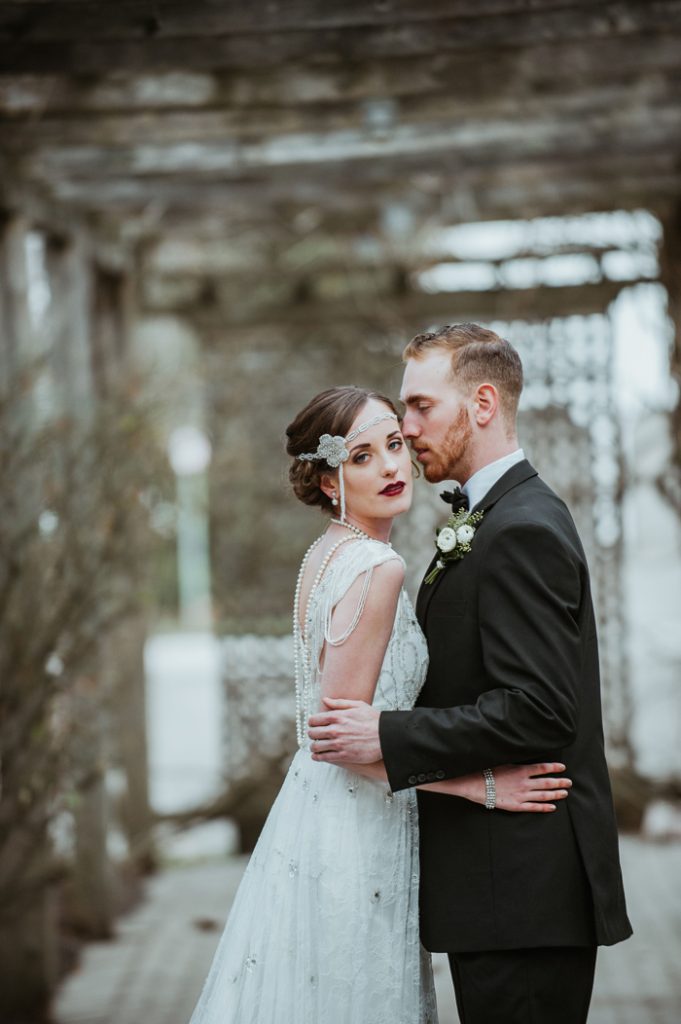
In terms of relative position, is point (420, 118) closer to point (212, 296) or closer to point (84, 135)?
point (84, 135)

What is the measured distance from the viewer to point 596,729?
2.59 m

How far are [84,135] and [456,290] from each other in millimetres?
2708

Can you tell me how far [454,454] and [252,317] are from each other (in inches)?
194

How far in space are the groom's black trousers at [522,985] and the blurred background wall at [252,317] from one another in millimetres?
1109

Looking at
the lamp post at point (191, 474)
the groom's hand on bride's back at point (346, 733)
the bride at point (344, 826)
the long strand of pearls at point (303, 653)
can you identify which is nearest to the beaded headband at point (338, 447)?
the bride at point (344, 826)

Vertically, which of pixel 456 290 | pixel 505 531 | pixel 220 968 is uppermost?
pixel 456 290

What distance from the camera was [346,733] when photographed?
248 cm

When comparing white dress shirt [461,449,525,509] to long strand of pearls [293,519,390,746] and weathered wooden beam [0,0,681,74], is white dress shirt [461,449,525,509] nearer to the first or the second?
long strand of pearls [293,519,390,746]

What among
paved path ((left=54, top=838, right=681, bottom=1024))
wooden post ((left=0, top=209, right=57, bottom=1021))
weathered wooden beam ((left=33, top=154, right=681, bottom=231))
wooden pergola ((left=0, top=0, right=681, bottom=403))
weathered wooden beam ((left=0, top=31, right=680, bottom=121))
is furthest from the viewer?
weathered wooden beam ((left=33, top=154, right=681, bottom=231))

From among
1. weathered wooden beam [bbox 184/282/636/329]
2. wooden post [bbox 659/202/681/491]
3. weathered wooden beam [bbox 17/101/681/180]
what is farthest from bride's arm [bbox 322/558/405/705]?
weathered wooden beam [bbox 184/282/636/329]

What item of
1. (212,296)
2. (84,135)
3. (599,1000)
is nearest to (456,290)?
(212,296)

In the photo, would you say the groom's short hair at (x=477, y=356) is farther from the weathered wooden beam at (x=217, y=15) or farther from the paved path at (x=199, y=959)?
the paved path at (x=199, y=959)

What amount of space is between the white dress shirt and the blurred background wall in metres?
0.48

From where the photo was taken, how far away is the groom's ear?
2602 millimetres
